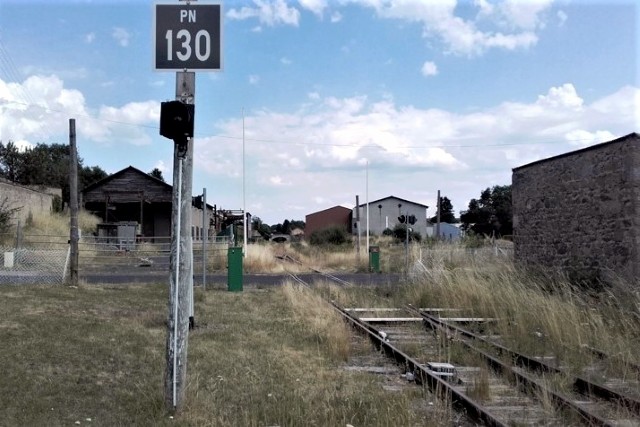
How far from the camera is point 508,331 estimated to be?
11023 mm

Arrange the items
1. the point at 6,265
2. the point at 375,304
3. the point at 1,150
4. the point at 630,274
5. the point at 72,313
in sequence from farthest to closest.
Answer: the point at 1,150
the point at 6,265
the point at 375,304
the point at 630,274
the point at 72,313

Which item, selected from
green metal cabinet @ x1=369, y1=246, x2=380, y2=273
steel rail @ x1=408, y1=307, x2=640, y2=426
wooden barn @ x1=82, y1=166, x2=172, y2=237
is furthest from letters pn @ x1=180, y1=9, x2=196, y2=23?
wooden barn @ x1=82, y1=166, x2=172, y2=237

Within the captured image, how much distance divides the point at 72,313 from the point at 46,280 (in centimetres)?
855

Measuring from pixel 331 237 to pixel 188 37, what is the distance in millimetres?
60939

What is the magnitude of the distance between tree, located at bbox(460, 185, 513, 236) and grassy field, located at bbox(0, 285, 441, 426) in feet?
314

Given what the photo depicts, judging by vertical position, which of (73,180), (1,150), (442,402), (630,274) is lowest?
(442,402)

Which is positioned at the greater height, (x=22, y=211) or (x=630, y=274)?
(x=22, y=211)

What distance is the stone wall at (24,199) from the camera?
1601 inches

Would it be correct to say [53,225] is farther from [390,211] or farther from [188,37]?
[390,211]

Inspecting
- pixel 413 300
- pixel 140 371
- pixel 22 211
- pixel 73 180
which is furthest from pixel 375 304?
pixel 22 211

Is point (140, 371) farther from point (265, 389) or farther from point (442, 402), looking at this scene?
point (442, 402)

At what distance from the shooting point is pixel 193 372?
7.64 metres

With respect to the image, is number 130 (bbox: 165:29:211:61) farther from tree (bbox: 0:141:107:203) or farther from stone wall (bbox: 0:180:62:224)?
tree (bbox: 0:141:107:203)

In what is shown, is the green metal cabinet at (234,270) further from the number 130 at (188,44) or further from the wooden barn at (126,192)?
the wooden barn at (126,192)
